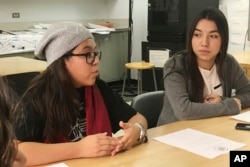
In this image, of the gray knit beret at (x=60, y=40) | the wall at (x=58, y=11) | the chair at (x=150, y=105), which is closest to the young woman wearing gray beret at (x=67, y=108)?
the gray knit beret at (x=60, y=40)

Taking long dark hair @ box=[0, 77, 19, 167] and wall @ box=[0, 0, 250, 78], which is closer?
long dark hair @ box=[0, 77, 19, 167]

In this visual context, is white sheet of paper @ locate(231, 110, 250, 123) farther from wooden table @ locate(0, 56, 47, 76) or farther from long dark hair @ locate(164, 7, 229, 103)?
wooden table @ locate(0, 56, 47, 76)

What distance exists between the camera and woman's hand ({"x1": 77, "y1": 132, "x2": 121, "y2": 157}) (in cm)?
128

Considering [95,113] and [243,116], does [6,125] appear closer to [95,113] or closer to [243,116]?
[95,113]

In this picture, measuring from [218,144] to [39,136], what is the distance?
0.70m

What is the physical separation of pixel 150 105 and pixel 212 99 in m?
0.33

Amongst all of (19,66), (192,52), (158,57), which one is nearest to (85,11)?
(158,57)

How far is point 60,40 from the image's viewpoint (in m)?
1.43

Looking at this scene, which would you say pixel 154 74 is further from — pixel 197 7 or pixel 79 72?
pixel 79 72

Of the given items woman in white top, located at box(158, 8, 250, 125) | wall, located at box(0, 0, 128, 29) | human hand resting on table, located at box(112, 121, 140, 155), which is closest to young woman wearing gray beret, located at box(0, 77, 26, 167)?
human hand resting on table, located at box(112, 121, 140, 155)

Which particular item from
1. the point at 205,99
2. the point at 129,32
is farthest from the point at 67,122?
the point at 129,32

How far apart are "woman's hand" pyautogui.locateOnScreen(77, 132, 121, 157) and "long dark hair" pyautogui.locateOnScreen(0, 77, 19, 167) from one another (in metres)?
0.57

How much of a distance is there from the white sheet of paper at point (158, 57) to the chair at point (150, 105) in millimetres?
2723

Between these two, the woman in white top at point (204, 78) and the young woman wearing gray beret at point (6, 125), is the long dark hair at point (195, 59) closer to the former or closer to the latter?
the woman in white top at point (204, 78)
